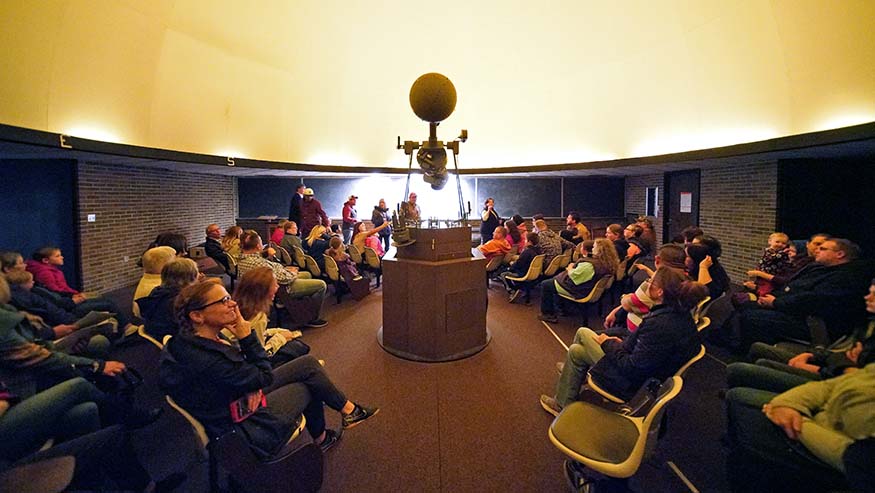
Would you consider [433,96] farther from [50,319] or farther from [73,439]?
[50,319]

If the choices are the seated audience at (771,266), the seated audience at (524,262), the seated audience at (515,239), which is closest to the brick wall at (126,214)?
the seated audience at (524,262)

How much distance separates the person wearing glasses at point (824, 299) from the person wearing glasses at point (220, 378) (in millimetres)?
4258

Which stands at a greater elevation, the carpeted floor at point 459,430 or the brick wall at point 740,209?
the brick wall at point 740,209

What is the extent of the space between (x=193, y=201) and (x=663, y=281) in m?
11.6

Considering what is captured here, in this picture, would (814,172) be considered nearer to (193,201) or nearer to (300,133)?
(300,133)

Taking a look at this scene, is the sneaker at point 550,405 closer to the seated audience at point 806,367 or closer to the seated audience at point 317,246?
the seated audience at point 806,367

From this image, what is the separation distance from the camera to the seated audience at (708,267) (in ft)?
14.2

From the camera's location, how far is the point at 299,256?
6.72 meters

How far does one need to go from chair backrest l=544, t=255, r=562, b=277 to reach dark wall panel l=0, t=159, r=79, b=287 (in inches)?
324

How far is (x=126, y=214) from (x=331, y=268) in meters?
4.90

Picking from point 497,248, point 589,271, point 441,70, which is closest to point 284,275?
point 497,248

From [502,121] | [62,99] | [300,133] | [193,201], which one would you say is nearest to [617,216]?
[502,121]

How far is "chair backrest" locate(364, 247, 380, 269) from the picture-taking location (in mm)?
7625

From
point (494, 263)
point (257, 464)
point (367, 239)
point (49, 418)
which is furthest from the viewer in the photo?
point (367, 239)
